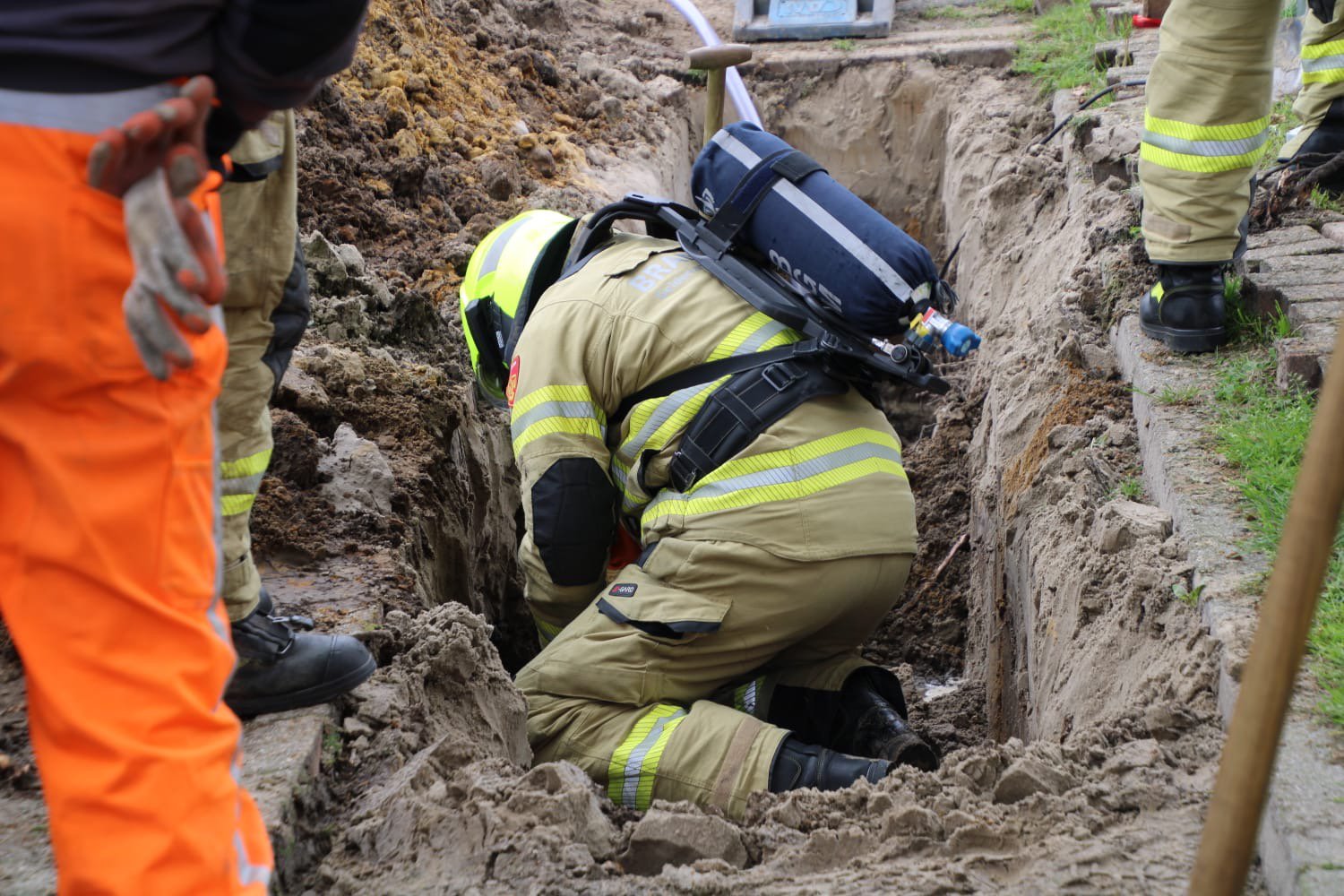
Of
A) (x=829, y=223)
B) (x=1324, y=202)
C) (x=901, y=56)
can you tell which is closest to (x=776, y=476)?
(x=829, y=223)

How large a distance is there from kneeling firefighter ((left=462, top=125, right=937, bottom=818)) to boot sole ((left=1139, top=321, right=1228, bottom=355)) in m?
0.84

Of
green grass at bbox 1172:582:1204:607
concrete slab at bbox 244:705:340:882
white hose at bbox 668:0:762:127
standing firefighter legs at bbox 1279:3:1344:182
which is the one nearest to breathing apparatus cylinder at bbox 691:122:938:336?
green grass at bbox 1172:582:1204:607

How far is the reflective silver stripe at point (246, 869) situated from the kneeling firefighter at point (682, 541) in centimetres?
158

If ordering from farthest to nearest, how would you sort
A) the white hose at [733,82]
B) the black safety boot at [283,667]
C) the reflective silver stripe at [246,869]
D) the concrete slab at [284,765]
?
the white hose at [733,82]
the black safety boot at [283,667]
the concrete slab at [284,765]
the reflective silver stripe at [246,869]

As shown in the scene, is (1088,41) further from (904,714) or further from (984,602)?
(904,714)

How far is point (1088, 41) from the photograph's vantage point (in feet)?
23.9

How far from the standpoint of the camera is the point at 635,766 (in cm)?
306

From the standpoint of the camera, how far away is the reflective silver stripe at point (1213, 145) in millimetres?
3164

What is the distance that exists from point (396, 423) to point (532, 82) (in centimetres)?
418

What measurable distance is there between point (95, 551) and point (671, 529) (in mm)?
2006

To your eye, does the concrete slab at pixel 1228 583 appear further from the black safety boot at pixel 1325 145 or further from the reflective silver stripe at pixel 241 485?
the reflective silver stripe at pixel 241 485

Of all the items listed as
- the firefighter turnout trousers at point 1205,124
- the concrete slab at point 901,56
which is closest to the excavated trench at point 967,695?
the firefighter turnout trousers at point 1205,124

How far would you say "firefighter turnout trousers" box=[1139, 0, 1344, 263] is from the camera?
308cm

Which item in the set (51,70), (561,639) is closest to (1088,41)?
(561,639)
